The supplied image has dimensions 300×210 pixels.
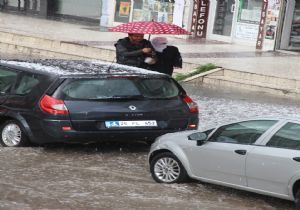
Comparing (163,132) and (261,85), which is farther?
(261,85)

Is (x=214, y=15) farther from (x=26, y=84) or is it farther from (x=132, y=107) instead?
(x=132, y=107)

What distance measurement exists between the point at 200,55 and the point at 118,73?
1271 centimetres

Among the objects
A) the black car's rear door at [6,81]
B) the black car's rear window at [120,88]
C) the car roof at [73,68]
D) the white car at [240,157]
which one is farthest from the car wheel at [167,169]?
the black car's rear door at [6,81]

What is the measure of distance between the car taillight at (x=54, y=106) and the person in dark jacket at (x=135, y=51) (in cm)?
339

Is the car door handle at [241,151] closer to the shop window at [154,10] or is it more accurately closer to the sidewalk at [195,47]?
the sidewalk at [195,47]

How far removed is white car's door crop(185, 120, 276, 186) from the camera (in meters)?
7.70

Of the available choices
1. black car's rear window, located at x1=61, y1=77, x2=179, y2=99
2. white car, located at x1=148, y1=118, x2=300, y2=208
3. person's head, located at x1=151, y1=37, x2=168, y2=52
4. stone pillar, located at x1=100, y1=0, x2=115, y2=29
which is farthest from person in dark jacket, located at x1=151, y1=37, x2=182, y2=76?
stone pillar, located at x1=100, y1=0, x2=115, y2=29

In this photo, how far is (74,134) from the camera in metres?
9.62

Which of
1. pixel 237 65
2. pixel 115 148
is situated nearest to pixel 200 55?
pixel 237 65

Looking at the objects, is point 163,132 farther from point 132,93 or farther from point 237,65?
point 237,65

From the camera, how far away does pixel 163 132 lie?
10.1 m

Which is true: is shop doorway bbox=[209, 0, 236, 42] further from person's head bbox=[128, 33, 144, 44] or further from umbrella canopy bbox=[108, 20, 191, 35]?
person's head bbox=[128, 33, 144, 44]

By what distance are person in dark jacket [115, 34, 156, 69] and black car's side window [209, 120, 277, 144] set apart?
479 centimetres

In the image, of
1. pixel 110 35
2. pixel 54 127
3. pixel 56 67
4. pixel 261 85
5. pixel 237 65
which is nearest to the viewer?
pixel 54 127
